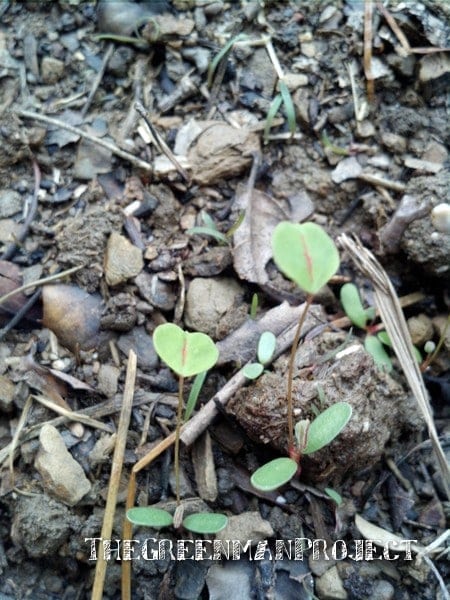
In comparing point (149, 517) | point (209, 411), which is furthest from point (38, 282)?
point (149, 517)

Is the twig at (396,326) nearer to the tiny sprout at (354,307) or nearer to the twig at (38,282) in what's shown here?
the tiny sprout at (354,307)

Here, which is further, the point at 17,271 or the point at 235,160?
the point at 235,160

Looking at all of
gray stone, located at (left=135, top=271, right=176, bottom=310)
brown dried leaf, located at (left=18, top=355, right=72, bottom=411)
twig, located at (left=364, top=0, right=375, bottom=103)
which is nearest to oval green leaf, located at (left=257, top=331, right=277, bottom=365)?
gray stone, located at (left=135, top=271, right=176, bottom=310)

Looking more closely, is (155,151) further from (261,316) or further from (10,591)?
(10,591)

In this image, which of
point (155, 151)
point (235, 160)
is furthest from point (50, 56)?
point (235, 160)

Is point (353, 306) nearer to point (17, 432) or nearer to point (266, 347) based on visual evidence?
point (266, 347)

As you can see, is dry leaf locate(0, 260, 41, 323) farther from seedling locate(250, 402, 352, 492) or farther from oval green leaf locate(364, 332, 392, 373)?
oval green leaf locate(364, 332, 392, 373)

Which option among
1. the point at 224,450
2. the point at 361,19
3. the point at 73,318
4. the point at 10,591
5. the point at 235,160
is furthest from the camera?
the point at 361,19
